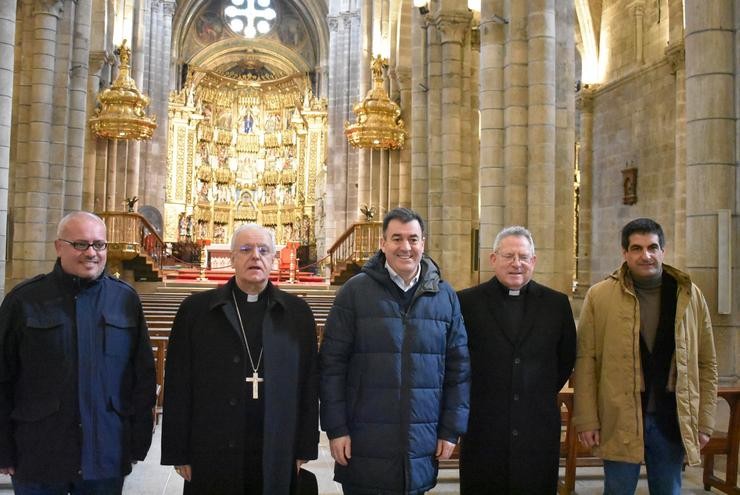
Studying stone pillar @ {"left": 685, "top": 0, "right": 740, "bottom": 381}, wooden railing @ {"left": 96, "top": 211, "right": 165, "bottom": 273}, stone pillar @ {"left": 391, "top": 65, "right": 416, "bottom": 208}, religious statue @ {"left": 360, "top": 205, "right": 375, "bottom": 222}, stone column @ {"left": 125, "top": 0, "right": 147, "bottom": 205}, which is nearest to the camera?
stone pillar @ {"left": 685, "top": 0, "right": 740, "bottom": 381}

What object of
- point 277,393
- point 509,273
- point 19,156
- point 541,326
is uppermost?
point 19,156

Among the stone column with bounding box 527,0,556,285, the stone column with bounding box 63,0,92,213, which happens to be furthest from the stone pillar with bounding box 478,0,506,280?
the stone column with bounding box 63,0,92,213

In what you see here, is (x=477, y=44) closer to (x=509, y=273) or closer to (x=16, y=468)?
(x=509, y=273)

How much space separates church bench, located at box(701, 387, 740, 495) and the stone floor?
→ 10 cm

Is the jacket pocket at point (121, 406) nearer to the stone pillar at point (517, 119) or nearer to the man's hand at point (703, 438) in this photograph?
the man's hand at point (703, 438)

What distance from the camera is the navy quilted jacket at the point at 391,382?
3096 millimetres

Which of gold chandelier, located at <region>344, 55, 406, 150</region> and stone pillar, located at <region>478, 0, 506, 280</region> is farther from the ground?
gold chandelier, located at <region>344, 55, 406, 150</region>

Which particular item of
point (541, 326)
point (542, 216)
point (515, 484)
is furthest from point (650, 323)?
point (542, 216)

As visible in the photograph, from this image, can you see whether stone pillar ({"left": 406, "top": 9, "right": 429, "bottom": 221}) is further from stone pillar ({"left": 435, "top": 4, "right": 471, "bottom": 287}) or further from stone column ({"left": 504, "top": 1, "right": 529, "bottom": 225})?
stone column ({"left": 504, "top": 1, "right": 529, "bottom": 225})

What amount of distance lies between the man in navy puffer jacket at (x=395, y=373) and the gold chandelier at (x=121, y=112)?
1584 cm

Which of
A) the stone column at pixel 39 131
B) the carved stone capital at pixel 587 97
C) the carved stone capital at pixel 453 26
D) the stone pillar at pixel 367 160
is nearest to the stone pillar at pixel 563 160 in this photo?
the carved stone capital at pixel 453 26

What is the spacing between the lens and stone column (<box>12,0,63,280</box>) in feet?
43.3

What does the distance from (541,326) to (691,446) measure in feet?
3.08

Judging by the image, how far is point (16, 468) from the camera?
9.57 feet
